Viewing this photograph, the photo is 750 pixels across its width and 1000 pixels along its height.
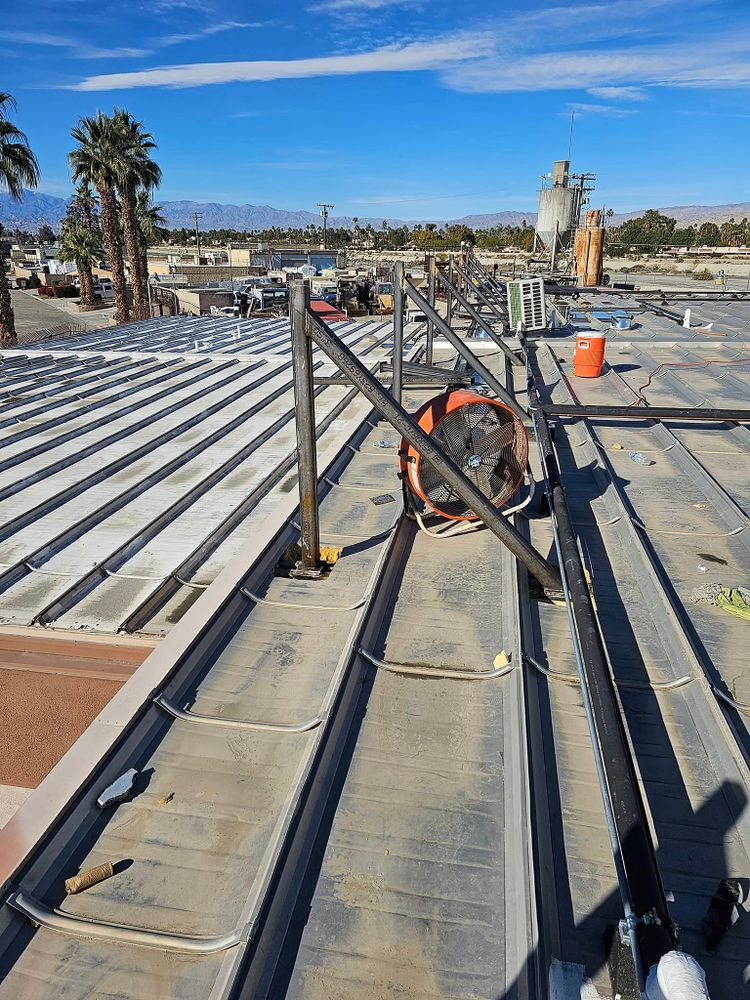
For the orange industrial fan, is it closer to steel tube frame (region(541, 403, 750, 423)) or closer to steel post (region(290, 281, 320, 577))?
steel post (region(290, 281, 320, 577))

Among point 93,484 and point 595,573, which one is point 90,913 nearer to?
point 595,573

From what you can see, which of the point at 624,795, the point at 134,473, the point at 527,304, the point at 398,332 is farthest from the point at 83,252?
the point at 624,795

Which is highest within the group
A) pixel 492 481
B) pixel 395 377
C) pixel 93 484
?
pixel 395 377

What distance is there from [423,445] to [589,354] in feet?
33.2

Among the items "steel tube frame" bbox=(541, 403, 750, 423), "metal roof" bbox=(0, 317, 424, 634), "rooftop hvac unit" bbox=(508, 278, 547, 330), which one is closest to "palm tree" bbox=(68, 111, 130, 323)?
"metal roof" bbox=(0, 317, 424, 634)

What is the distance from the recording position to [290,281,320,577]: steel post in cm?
531

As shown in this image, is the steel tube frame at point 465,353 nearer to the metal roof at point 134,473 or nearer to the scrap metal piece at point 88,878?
the metal roof at point 134,473

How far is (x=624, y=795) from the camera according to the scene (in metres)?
2.69

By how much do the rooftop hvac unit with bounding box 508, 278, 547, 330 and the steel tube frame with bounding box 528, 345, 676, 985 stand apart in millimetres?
15579

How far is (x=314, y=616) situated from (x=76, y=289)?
82170mm

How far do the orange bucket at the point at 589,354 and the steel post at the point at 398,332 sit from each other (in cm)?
548

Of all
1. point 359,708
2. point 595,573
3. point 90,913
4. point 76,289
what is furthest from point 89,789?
point 76,289

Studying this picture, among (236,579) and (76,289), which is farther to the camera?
(76,289)

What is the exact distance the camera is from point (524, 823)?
320 centimetres
